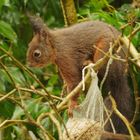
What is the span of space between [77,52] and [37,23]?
49cm

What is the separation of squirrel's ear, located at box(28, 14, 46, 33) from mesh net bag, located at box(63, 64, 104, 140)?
51.8 inches

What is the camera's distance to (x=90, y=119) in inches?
121

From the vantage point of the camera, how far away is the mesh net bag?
299cm

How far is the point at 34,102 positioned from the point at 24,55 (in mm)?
1309

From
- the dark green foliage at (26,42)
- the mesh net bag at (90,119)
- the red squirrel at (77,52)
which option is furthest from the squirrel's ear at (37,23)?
the mesh net bag at (90,119)

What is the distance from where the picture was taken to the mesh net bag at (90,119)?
9.82ft

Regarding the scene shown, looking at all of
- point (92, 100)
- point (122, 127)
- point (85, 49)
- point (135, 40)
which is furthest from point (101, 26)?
point (92, 100)

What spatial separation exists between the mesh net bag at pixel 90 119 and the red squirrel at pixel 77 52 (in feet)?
4.01

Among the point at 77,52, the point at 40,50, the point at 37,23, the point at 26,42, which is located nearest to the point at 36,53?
the point at 40,50

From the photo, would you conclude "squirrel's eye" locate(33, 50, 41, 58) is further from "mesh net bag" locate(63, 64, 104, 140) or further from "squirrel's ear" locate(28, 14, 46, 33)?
"mesh net bag" locate(63, 64, 104, 140)

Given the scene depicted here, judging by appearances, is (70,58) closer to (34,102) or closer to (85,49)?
(85,49)

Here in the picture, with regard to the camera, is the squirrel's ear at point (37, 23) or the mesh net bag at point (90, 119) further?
the squirrel's ear at point (37, 23)

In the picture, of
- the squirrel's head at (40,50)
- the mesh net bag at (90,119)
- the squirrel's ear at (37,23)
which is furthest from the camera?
the squirrel's head at (40,50)

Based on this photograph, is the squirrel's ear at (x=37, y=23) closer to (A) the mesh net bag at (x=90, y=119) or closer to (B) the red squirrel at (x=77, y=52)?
(B) the red squirrel at (x=77, y=52)
